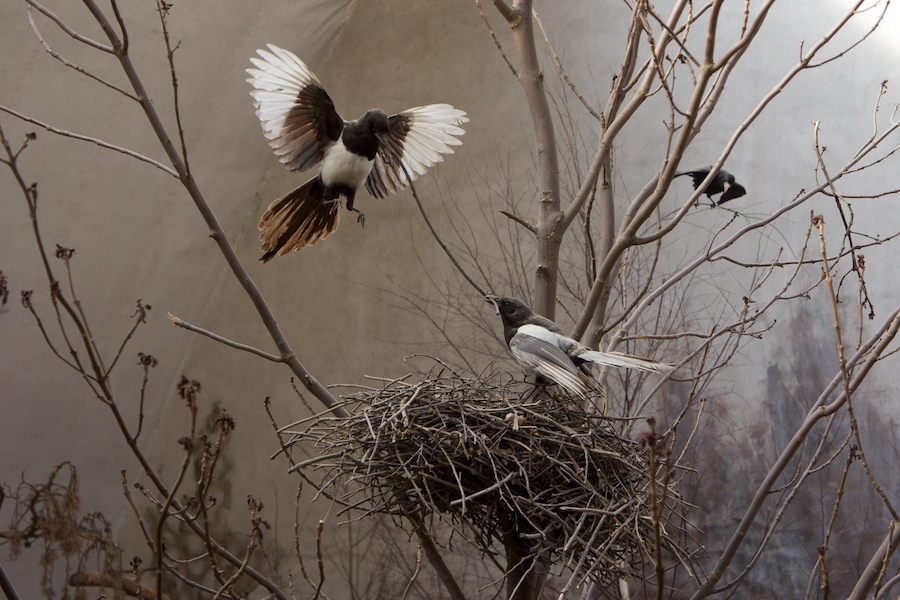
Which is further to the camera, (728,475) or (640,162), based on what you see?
(640,162)

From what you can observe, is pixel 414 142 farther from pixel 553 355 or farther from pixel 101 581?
pixel 101 581

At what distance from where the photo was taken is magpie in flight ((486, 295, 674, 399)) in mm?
1196

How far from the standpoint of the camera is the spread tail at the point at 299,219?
5.13 ft

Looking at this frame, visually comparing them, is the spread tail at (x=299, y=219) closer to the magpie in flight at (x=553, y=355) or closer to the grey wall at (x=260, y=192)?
the magpie in flight at (x=553, y=355)

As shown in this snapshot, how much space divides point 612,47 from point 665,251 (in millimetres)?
731

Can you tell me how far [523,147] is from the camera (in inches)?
124

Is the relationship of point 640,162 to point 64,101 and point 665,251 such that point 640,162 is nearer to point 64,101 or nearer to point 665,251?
point 665,251

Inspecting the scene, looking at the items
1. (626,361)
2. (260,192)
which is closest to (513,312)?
(626,361)

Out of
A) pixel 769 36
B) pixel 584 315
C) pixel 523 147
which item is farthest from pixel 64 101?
pixel 769 36

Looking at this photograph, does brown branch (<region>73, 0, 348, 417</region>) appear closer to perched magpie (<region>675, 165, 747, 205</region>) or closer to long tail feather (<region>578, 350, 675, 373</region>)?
long tail feather (<region>578, 350, 675, 373</region>)

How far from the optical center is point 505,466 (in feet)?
3.69

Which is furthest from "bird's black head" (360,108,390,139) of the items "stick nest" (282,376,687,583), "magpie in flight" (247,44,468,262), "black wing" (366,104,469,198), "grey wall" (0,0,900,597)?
"grey wall" (0,0,900,597)

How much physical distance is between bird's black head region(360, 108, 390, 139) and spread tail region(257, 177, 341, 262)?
14 centimetres

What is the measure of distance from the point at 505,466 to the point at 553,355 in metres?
0.19
